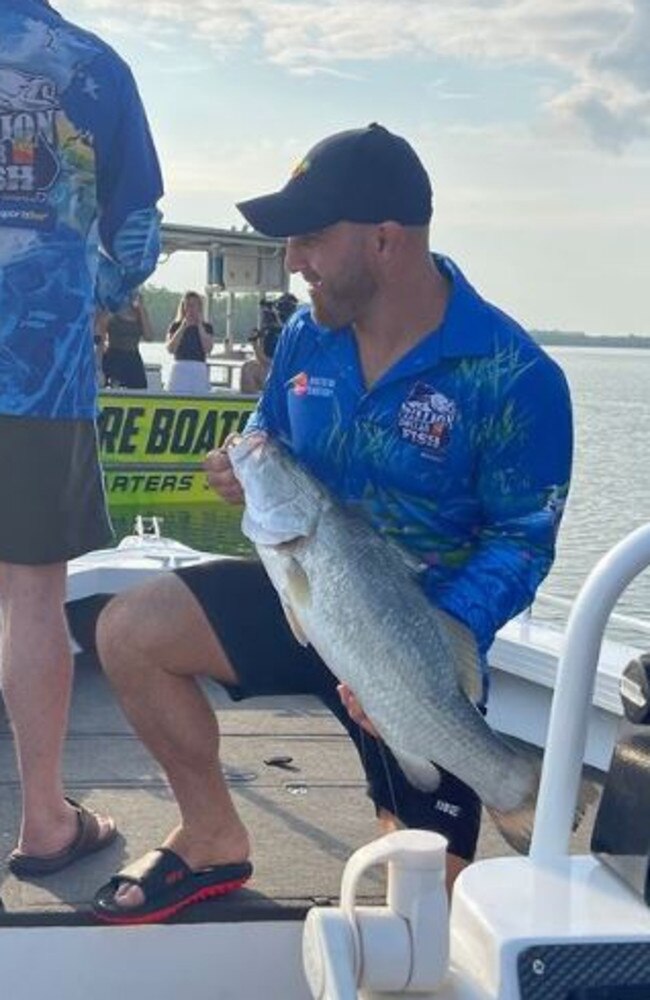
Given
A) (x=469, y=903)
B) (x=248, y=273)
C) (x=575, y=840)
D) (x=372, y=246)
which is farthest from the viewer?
(x=248, y=273)

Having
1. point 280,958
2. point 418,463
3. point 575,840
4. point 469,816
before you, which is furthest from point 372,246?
point 575,840

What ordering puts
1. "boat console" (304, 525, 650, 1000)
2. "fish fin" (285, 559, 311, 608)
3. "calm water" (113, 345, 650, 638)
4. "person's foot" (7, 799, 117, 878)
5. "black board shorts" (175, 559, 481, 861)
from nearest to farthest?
"boat console" (304, 525, 650, 1000), "fish fin" (285, 559, 311, 608), "black board shorts" (175, 559, 481, 861), "person's foot" (7, 799, 117, 878), "calm water" (113, 345, 650, 638)

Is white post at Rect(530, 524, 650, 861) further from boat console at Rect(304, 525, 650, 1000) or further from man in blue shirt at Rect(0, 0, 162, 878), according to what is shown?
man in blue shirt at Rect(0, 0, 162, 878)

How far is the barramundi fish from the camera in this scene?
2660mm

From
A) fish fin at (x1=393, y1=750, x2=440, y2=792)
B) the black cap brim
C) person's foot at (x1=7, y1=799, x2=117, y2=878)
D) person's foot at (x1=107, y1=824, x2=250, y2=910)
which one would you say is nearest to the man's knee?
person's foot at (x1=107, y1=824, x2=250, y2=910)

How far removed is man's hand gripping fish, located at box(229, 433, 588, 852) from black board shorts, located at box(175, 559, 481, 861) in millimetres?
252

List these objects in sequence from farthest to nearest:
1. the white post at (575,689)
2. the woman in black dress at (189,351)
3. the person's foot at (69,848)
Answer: the woman in black dress at (189,351)
the person's foot at (69,848)
the white post at (575,689)

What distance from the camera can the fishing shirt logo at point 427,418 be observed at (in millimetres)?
3029

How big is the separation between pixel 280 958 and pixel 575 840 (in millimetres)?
1261

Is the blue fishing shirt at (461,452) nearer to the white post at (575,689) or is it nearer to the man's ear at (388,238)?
the man's ear at (388,238)

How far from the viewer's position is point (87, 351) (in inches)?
133

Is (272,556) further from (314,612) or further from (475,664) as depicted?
(475,664)

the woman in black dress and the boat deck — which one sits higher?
the woman in black dress

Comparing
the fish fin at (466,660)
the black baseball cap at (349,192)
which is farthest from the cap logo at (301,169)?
the fish fin at (466,660)
